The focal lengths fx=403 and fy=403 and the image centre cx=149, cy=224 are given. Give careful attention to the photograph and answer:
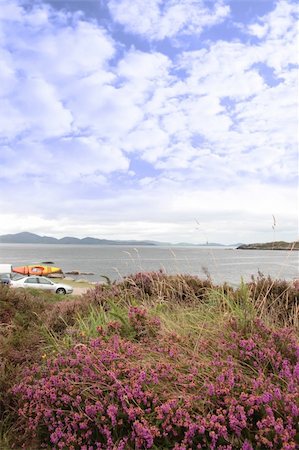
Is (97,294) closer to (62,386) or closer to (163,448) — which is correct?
(62,386)

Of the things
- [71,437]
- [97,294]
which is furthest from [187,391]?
[97,294]

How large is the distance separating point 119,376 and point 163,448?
2.07ft

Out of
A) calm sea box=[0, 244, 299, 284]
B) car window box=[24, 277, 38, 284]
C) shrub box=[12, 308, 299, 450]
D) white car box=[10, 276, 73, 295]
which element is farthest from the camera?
car window box=[24, 277, 38, 284]

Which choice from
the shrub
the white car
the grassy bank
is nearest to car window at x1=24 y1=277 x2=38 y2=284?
the white car

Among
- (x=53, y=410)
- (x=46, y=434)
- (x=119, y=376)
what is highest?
(x=119, y=376)

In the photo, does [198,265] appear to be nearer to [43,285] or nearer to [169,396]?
[43,285]

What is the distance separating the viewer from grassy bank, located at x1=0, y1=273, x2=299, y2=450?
8.25 ft

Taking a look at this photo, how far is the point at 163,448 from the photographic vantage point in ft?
8.50

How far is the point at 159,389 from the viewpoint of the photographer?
2924mm

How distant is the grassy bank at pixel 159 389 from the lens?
2516 mm

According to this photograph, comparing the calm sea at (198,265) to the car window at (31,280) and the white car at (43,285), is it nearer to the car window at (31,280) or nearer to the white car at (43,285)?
the white car at (43,285)

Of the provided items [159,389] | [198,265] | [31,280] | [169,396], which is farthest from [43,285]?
[169,396]

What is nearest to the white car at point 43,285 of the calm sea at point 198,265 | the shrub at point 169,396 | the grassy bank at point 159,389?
the calm sea at point 198,265

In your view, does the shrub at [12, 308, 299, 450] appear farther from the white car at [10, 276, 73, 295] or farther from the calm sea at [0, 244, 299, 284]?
the white car at [10, 276, 73, 295]
